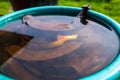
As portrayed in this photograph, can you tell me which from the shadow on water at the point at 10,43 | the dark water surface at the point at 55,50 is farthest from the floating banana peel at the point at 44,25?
the shadow on water at the point at 10,43

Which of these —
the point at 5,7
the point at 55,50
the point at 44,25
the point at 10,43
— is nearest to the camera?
the point at 55,50

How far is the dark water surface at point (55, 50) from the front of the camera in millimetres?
1383

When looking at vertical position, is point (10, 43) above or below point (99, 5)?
above

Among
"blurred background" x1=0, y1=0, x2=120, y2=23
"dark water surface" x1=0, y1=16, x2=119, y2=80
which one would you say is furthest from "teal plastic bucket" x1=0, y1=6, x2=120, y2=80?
"blurred background" x1=0, y1=0, x2=120, y2=23

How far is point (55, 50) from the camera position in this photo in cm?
151

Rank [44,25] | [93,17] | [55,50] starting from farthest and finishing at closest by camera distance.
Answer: [93,17] → [44,25] → [55,50]

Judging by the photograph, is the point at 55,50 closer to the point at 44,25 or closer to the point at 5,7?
the point at 44,25

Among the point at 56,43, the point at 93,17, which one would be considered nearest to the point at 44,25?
the point at 56,43

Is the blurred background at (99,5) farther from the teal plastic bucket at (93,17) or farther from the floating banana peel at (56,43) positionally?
the floating banana peel at (56,43)

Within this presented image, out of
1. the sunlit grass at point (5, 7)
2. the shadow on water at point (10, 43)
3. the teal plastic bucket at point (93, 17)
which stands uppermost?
the teal plastic bucket at point (93, 17)

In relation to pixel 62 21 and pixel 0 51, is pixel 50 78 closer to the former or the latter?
pixel 0 51

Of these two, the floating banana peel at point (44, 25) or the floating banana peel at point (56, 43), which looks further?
the floating banana peel at point (44, 25)

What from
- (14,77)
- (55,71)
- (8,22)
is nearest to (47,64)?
(55,71)

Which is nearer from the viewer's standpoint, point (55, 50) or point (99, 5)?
point (55, 50)
